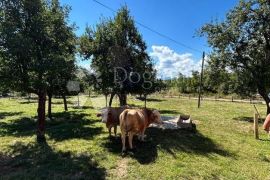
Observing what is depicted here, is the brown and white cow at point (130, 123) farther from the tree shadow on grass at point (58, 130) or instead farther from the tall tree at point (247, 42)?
the tall tree at point (247, 42)

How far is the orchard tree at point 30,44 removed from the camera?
418 inches

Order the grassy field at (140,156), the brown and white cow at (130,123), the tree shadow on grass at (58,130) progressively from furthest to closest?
the tree shadow on grass at (58,130) < the brown and white cow at (130,123) < the grassy field at (140,156)

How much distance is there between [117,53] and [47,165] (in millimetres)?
12492

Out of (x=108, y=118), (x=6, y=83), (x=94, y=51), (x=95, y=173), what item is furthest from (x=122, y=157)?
(x=94, y=51)

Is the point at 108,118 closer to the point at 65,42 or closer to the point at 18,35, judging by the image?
the point at 65,42

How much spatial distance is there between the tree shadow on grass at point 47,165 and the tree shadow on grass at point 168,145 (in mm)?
1521

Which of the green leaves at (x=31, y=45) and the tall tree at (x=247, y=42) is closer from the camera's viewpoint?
the green leaves at (x=31, y=45)

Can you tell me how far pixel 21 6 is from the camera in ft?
37.0

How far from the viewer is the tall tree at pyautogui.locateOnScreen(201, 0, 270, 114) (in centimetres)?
2138

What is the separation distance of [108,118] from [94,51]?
31.7ft

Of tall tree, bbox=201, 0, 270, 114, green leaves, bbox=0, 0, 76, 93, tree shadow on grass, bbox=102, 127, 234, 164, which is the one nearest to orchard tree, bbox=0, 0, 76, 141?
green leaves, bbox=0, 0, 76, 93

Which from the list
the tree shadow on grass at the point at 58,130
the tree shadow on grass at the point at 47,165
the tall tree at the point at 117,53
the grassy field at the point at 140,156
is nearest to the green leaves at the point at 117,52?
the tall tree at the point at 117,53

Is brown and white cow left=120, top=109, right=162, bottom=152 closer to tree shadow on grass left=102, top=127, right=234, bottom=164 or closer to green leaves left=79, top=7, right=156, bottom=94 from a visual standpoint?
tree shadow on grass left=102, top=127, right=234, bottom=164

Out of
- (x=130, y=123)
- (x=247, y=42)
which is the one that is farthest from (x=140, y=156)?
(x=247, y=42)
